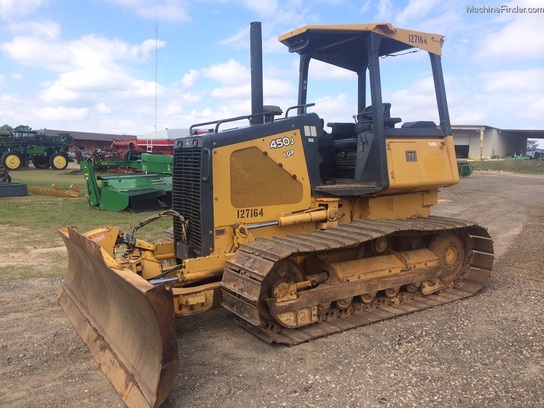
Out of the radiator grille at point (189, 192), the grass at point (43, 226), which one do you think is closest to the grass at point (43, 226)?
the grass at point (43, 226)

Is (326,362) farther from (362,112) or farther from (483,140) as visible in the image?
(483,140)

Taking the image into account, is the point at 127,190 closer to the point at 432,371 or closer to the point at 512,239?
the point at 512,239

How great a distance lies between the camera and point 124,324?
4207 mm

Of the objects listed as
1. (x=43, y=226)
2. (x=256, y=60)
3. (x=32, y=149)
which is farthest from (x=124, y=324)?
(x=32, y=149)

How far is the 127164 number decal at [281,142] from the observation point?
5.34 m

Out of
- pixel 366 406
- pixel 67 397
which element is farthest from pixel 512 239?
pixel 67 397

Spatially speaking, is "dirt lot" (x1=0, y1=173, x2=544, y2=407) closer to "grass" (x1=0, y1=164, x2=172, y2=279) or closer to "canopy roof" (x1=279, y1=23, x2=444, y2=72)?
"grass" (x1=0, y1=164, x2=172, y2=279)

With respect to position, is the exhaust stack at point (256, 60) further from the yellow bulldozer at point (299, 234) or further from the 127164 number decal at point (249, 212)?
the 127164 number decal at point (249, 212)

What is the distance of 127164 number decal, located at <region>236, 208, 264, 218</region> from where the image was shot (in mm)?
5219

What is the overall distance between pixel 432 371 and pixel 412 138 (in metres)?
2.97

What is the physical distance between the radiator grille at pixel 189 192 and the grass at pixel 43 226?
2.98m

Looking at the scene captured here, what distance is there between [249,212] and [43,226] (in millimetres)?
8069

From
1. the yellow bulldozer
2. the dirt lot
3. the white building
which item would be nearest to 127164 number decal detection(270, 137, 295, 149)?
the yellow bulldozer

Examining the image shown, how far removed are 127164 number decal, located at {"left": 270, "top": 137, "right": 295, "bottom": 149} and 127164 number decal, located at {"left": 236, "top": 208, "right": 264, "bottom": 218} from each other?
2.36 feet
